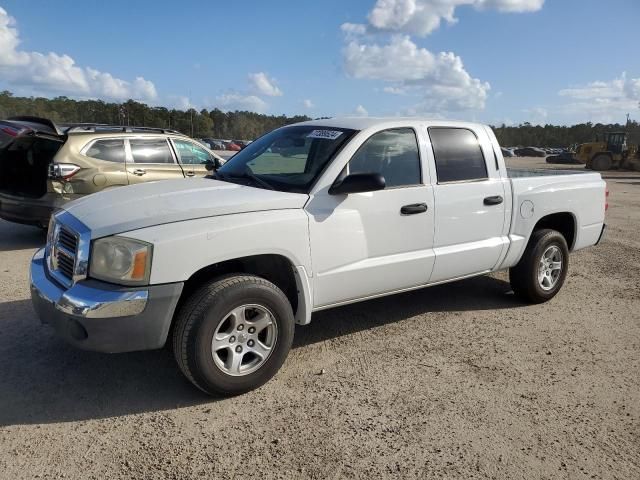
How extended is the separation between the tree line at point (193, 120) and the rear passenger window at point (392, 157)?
7132 cm

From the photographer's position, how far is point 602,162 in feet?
118

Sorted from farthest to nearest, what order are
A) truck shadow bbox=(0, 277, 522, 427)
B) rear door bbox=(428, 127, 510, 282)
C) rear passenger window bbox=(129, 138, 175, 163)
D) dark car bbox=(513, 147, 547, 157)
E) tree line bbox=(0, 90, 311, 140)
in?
tree line bbox=(0, 90, 311, 140) → dark car bbox=(513, 147, 547, 157) → rear passenger window bbox=(129, 138, 175, 163) → rear door bbox=(428, 127, 510, 282) → truck shadow bbox=(0, 277, 522, 427)

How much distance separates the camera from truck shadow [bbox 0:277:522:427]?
319cm

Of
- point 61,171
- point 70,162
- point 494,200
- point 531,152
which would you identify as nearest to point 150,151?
point 70,162

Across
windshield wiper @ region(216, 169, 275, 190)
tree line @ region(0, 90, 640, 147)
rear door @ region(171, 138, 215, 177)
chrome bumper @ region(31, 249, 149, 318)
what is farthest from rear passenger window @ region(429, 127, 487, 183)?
tree line @ region(0, 90, 640, 147)

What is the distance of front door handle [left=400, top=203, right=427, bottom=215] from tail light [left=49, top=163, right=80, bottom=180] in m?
5.08

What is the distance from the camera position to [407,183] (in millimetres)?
4184

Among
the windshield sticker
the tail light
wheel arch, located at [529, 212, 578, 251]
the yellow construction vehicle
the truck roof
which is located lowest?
wheel arch, located at [529, 212, 578, 251]

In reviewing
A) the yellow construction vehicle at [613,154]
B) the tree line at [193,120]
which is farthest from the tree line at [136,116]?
the yellow construction vehicle at [613,154]

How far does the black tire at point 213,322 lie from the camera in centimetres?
310

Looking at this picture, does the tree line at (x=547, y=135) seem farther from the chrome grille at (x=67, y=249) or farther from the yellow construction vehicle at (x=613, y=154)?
the chrome grille at (x=67, y=249)

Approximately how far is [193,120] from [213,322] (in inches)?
3844

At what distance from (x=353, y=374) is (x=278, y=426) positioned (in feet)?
2.75

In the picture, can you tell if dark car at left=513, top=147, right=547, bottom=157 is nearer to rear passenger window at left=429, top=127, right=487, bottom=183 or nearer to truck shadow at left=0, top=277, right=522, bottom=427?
rear passenger window at left=429, top=127, right=487, bottom=183
